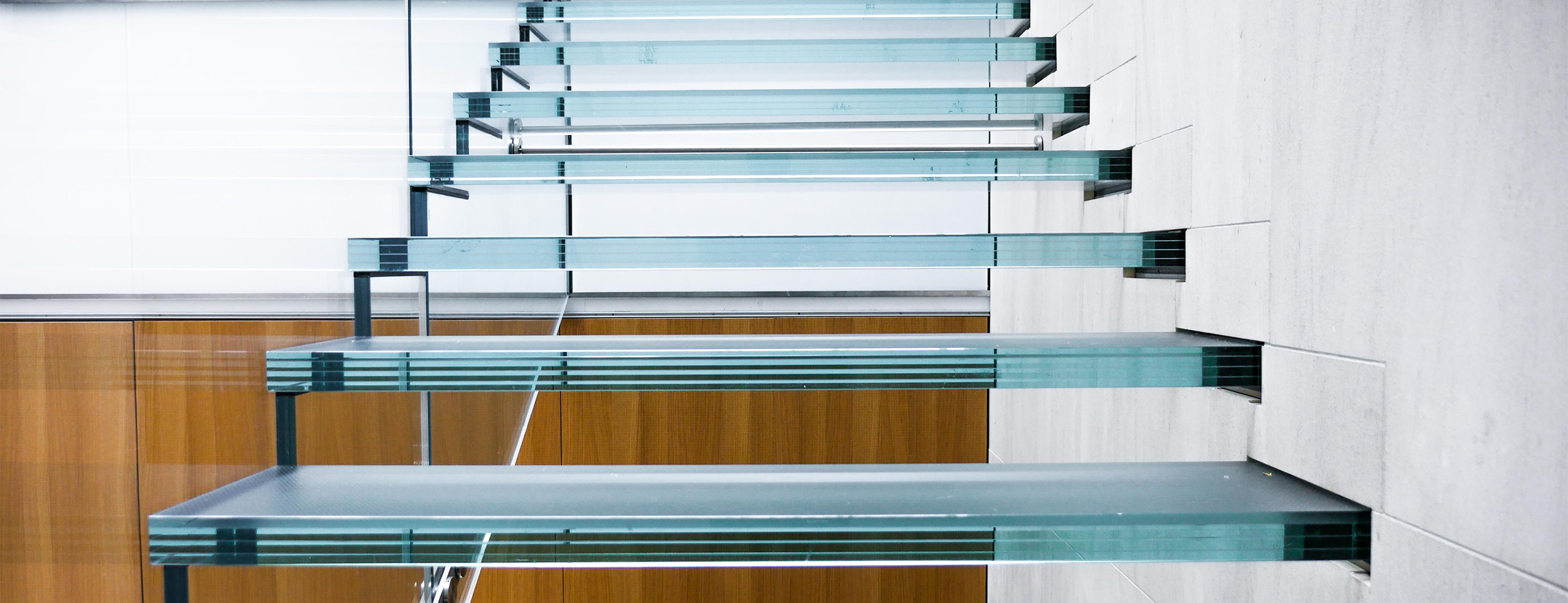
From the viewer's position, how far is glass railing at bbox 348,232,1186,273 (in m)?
1.13

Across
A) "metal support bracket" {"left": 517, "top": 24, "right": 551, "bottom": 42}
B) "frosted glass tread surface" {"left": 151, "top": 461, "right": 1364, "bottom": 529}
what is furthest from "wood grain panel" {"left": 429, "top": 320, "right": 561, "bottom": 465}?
"metal support bracket" {"left": 517, "top": 24, "right": 551, "bottom": 42}

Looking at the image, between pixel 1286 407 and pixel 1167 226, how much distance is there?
15.2 inches

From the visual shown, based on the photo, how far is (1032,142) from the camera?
2080 mm

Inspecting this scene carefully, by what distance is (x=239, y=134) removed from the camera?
40.6 inches

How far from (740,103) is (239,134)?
75 centimetres

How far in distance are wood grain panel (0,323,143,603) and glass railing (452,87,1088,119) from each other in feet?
2.57

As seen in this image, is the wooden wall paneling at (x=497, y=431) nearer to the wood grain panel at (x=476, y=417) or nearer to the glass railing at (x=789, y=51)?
the wood grain panel at (x=476, y=417)

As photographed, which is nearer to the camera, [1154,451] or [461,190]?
[1154,451]

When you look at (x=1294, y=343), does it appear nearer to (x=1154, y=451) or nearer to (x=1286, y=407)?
(x=1286, y=407)

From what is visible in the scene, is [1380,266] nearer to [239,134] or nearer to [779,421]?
[239,134]

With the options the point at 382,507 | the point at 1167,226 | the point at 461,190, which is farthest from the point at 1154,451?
the point at 461,190

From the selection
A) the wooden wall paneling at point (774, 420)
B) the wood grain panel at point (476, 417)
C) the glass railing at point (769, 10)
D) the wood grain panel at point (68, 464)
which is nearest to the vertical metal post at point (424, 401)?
the wood grain panel at point (476, 417)

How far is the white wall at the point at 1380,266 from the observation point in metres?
0.65

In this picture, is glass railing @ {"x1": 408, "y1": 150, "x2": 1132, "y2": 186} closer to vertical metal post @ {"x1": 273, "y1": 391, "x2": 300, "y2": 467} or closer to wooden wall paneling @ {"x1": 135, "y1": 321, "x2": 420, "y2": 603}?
wooden wall paneling @ {"x1": 135, "y1": 321, "x2": 420, "y2": 603}
